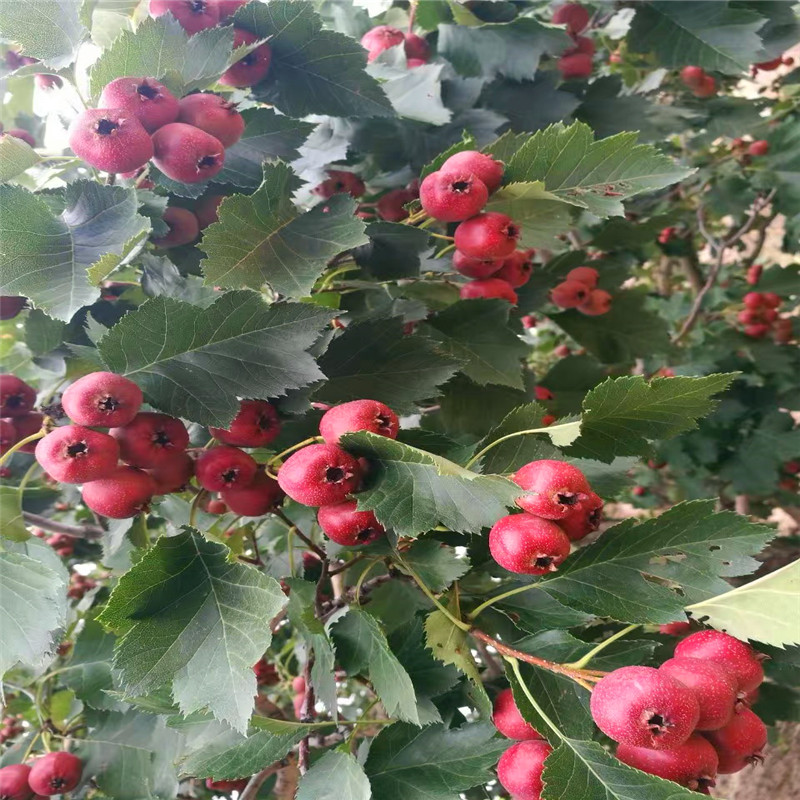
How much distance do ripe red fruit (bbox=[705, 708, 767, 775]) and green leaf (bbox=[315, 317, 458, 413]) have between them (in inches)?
19.6

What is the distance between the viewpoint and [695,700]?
520mm

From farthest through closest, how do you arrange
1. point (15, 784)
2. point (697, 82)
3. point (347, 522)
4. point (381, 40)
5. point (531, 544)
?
point (697, 82) < point (381, 40) < point (15, 784) < point (347, 522) < point (531, 544)

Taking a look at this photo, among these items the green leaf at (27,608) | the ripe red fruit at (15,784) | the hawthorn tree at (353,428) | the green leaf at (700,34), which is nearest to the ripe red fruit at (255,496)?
the hawthorn tree at (353,428)

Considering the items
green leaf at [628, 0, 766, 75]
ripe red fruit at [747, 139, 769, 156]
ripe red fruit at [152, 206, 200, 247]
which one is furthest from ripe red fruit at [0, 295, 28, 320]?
ripe red fruit at [747, 139, 769, 156]

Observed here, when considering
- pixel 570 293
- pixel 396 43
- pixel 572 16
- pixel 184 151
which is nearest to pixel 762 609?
pixel 184 151

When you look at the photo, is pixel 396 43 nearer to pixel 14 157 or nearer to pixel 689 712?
pixel 14 157

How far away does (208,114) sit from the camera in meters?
0.88

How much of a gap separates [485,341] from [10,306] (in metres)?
0.72

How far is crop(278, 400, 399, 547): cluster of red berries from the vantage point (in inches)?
26.6

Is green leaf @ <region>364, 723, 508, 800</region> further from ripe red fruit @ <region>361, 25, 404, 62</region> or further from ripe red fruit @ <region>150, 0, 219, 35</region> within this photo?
ripe red fruit @ <region>361, 25, 404, 62</region>

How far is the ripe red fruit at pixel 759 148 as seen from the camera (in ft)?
5.84

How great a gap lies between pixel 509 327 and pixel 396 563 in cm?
45

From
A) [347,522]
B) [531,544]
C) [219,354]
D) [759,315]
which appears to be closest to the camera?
[531,544]

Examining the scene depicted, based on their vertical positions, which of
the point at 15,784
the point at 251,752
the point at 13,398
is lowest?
the point at 15,784
